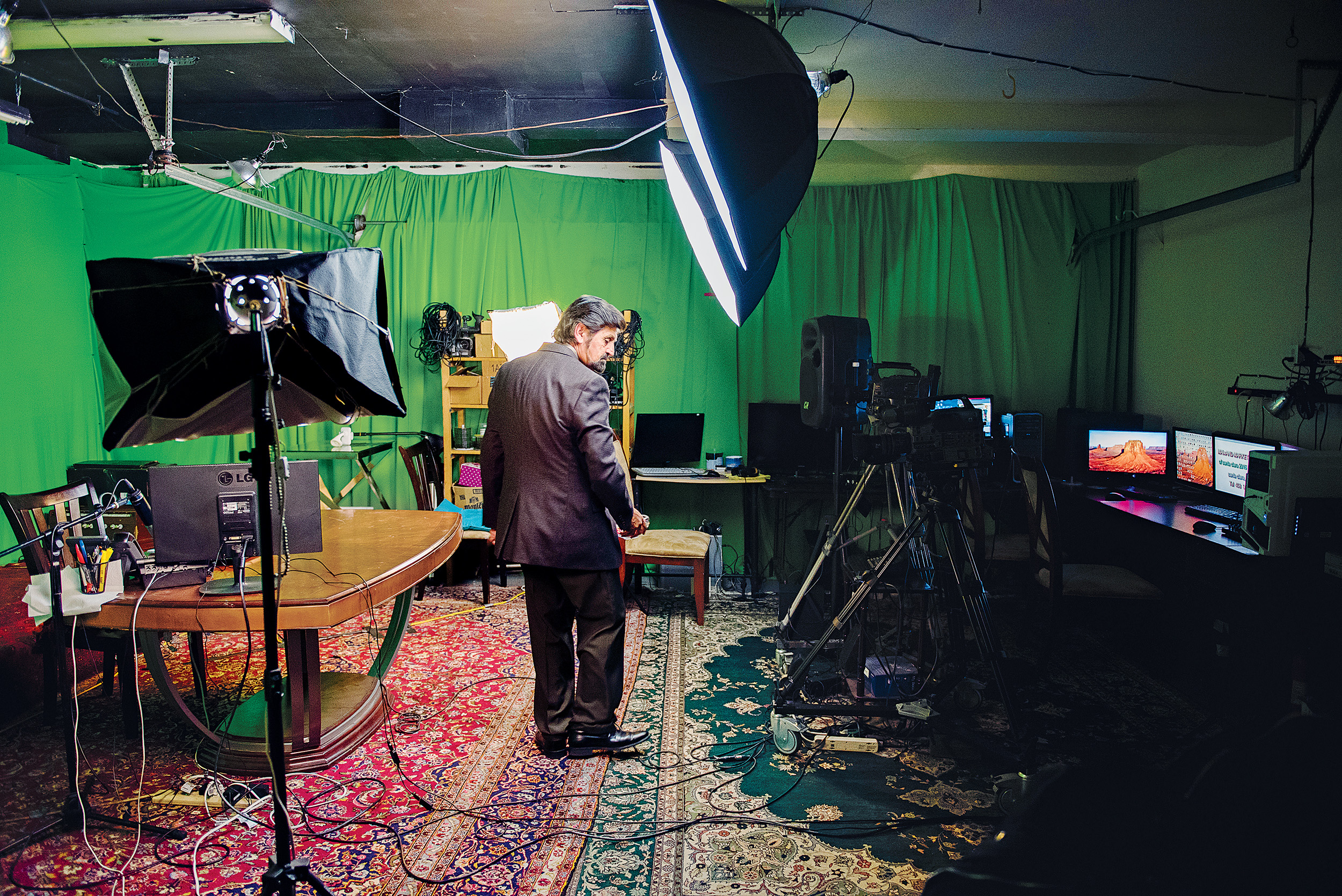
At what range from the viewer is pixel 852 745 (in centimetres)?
269

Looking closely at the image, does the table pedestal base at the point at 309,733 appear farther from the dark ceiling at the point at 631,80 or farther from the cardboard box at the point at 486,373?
the dark ceiling at the point at 631,80

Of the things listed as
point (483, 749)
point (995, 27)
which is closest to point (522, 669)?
point (483, 749)

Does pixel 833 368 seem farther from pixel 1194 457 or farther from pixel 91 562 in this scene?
pixel 91 562

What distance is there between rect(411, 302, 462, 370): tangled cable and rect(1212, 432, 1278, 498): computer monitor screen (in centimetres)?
454

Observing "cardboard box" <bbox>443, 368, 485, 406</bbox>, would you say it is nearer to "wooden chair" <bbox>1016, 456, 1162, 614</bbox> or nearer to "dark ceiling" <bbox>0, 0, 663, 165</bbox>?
"dark ceiling" <bbox>0, 0, 663, 165</bbox>

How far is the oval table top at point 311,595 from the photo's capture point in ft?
6.93

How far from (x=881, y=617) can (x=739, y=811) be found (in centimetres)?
222

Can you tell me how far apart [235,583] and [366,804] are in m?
0.80

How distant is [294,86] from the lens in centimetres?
447

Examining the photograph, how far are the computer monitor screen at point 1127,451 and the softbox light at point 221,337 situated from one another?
169 inches

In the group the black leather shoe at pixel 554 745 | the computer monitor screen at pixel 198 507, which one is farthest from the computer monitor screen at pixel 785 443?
the computer monitor screen at pixel 198 507

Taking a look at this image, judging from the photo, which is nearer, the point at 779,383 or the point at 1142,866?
the point at 1142,866

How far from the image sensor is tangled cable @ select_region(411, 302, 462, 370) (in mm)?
5070

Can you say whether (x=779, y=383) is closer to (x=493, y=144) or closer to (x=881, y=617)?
(x=881, y=617)
